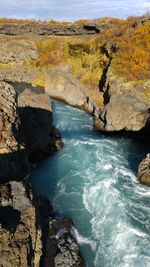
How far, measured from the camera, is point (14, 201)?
51.2 feet

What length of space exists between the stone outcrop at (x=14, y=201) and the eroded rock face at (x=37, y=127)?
31.1 ft

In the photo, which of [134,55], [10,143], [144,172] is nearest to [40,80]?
[134,55]

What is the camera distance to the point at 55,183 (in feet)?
90.7

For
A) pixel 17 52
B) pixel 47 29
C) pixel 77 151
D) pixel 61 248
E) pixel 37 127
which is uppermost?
pixel 47 29

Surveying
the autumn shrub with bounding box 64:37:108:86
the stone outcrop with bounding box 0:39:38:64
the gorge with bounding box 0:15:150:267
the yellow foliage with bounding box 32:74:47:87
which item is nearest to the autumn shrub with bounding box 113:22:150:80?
the gorge with bounding box 0:15:150:267

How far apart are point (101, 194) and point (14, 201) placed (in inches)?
460

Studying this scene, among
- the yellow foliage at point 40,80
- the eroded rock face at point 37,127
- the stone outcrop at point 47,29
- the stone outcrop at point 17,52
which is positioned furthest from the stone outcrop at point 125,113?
the stone outcrop at point 47,29

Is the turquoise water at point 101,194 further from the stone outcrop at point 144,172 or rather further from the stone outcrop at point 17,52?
the stone outcrop at point 17,52

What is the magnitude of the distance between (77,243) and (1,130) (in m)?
9.02

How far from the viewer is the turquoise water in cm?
2062

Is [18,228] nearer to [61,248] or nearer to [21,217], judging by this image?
[21,217]

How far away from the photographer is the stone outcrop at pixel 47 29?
6819 cm

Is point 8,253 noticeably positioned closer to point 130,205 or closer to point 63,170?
point 130,205

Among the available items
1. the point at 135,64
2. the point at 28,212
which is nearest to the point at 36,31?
the point at 135,64
